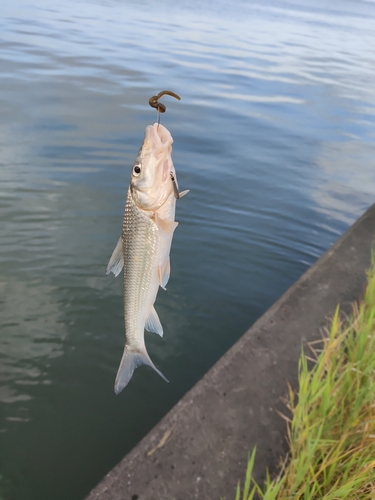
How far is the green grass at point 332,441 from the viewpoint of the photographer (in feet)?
6.94

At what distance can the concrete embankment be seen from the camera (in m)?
2.44

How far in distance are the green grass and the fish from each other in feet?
3.02

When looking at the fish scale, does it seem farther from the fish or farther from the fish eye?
the fish eye

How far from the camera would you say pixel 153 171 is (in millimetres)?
2232

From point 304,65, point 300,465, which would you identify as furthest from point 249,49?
point 300,465

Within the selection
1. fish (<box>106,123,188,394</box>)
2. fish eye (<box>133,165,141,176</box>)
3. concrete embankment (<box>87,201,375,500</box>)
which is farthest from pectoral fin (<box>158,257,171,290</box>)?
concrete embankment (<box>87,201,375,500</box>)

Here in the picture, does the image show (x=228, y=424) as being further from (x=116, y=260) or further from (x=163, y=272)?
(x=116, y=260)

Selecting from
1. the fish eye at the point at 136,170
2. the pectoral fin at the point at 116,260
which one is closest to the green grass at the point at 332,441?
the pectoral fin at the point at 116,260

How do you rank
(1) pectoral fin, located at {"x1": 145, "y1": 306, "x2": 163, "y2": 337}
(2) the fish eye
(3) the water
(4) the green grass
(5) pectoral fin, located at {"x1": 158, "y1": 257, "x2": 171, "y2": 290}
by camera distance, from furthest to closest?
(3) the water
(1) pectoral fin, located at {"x1": 145, "y1": 306, "x2": 163, "y2": 337}
(5) pectoral fin, located at {"x1": 158, "y1": 257, "x2": 171, "y2": 290}
(2) the fish eye
(4) the green grass

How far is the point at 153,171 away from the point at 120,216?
4054 millimetres

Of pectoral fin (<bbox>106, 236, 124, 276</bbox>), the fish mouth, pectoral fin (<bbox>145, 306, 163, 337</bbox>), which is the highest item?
the fish mouth

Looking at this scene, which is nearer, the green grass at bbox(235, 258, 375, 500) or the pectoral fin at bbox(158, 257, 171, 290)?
the green grass at bbox(235, 258, 375, 500)

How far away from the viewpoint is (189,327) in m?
4.52

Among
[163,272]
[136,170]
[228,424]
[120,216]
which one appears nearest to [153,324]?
[163,272]
